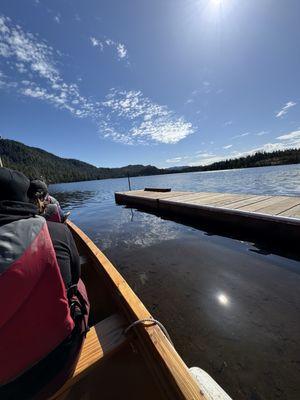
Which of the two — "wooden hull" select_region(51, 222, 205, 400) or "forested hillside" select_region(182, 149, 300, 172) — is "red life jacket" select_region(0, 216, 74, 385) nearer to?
"wooden hull" select_region(51, 222, 205, 400)

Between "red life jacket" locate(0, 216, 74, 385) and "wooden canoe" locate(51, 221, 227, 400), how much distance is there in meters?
0.45

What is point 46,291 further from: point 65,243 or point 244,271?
point 244,271

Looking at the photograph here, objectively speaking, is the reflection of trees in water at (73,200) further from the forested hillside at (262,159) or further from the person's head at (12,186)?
the forested hillside at (262,159)

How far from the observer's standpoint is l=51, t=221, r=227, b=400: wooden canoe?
1343 millimetres

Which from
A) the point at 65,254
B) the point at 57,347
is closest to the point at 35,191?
the point at 65,254

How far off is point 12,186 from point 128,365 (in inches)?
76.2

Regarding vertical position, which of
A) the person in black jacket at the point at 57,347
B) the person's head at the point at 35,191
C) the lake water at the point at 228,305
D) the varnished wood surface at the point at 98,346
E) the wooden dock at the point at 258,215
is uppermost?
the person's head at the point at 35,191

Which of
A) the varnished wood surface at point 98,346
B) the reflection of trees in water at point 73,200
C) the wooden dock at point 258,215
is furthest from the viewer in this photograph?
the reflection of trees in water at point 73,200

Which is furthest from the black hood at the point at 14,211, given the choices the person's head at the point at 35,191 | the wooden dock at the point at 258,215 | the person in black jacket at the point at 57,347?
the wooden dock at the point at 258,215

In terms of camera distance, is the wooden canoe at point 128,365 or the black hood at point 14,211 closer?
the black hood at point 14,211

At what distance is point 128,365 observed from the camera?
1.90 meters

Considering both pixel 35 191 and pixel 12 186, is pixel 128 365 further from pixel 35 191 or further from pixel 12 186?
pixel 35 191

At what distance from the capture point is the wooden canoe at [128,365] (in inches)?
52.9

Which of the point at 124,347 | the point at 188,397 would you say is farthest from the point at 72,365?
the point at 188,397
